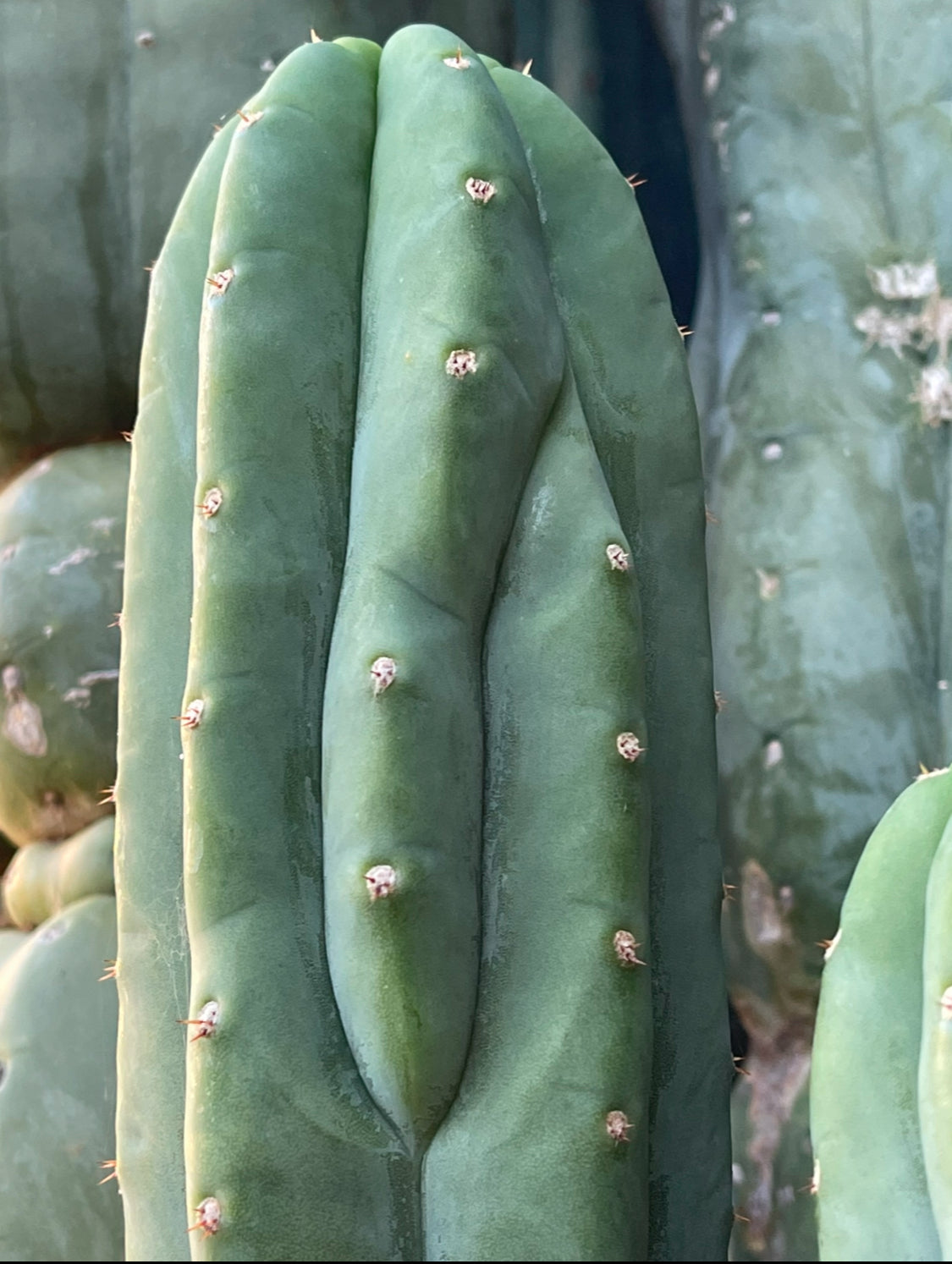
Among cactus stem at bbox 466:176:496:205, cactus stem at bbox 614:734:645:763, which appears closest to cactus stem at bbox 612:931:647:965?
cactus stem at bbox 614:734:645:763

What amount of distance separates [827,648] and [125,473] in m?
0.71

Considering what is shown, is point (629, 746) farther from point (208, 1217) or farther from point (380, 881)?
point (208, 1217)

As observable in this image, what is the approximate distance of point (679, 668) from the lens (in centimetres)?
97

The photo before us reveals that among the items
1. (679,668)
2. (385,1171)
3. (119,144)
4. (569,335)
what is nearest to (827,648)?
(679,668)

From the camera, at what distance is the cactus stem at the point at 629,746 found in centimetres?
83

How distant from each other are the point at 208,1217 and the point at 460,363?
517mm

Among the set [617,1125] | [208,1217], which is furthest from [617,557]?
[208,1217]

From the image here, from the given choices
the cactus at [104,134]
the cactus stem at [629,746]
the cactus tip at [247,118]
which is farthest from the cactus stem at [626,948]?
the cactus at [104,134]

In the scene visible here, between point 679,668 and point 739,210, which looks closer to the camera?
point 679,668

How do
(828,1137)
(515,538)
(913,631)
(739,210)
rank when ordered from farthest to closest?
(739,210), (913,631), (515,538), (828,1137)

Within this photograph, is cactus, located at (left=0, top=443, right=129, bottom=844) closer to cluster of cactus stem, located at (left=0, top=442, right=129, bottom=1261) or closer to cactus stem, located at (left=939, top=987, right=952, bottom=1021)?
cluster of cactus stem, located at (left=0, top=442, right=129, bottom=1261)

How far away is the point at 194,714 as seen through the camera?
0.81 meters

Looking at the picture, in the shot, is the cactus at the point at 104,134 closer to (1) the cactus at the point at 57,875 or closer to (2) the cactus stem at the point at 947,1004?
(1) the cactus at the point at 57,875

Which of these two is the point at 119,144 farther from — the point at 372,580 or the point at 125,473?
the point at 372,580
